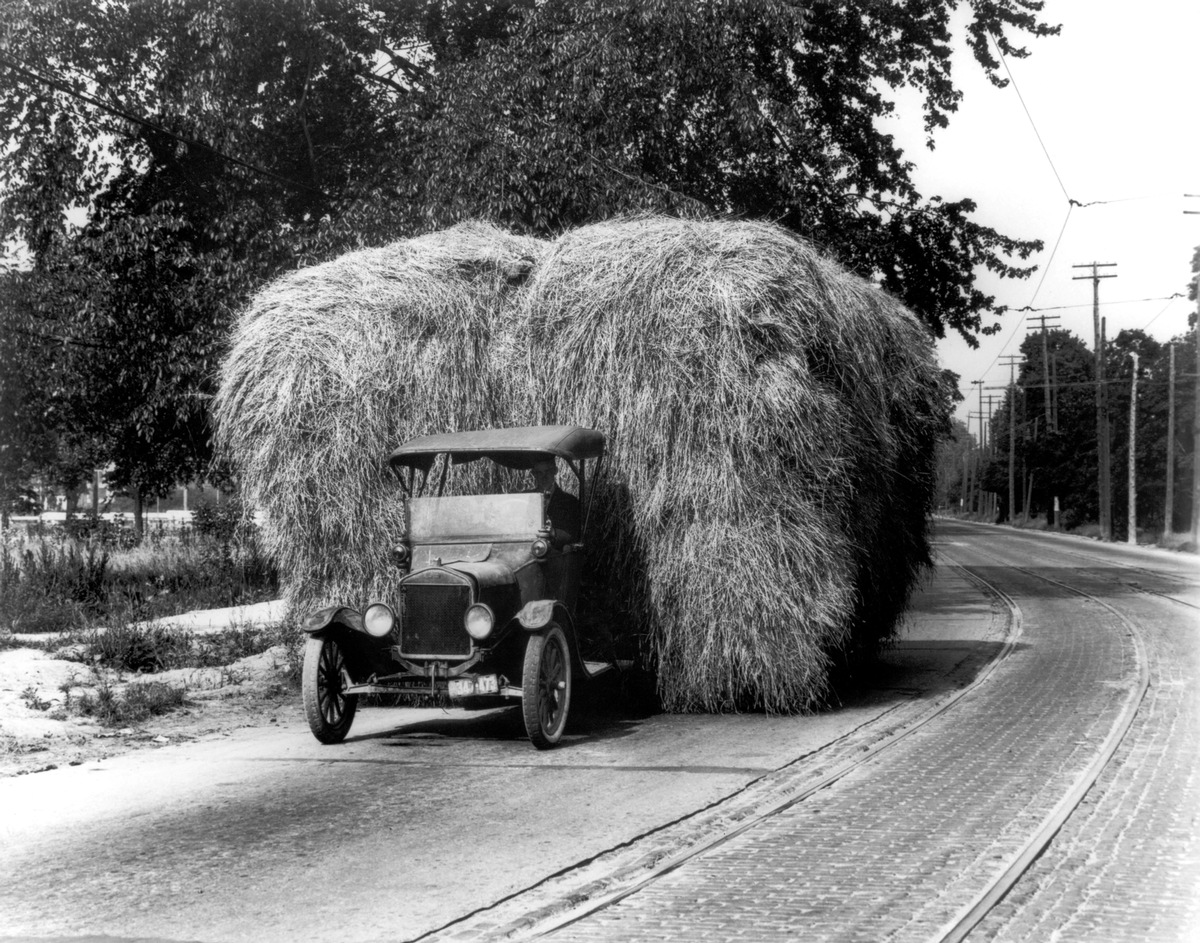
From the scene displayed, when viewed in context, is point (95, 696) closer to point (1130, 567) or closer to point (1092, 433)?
point (1130, 567)

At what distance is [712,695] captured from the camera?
1016 cm

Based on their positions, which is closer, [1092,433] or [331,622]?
[331,622]

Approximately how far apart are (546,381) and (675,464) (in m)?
1.50

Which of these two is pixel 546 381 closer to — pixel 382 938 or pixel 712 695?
pixel 712 695

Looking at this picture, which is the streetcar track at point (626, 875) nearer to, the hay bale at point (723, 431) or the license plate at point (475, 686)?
the hay bale at point (723, 431)

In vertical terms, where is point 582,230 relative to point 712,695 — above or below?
above

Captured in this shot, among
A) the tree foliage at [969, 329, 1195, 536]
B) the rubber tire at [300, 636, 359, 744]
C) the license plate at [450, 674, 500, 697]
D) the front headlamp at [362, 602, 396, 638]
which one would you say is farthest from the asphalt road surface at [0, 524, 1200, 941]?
the tree foliage at [969, 329, 1195, 536]

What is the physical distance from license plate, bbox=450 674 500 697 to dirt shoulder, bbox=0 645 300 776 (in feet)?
7.78

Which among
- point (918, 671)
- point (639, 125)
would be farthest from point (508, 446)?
point (639, 125)

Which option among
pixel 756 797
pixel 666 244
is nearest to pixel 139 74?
pixel 666 244

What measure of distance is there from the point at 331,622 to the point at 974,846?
496 cm

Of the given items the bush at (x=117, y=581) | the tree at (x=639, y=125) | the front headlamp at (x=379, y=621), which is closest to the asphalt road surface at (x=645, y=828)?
the front headlamp at (x=379, y=621)

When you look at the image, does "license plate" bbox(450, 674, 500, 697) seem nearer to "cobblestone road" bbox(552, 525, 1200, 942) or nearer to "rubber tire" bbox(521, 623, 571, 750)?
"rubber tire" bbox(521, 623, 571, 750)

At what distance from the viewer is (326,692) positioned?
357 inches
